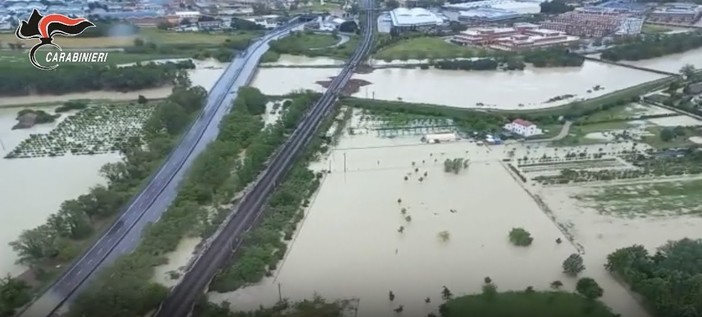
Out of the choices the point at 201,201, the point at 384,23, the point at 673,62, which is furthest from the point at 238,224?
the point at 384,23

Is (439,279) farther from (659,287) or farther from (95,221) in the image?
(95,221)

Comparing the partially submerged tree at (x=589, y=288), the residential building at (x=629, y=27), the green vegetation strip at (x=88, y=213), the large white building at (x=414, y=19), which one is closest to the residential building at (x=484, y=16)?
the large white building at (x=414, y=19)

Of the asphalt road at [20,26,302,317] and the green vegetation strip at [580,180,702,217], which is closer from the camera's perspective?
the asphalt road at [20,26,302,317]

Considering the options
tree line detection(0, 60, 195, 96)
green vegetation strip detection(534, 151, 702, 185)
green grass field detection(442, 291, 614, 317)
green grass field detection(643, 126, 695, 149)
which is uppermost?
tree line detection(0, 60, 195, 96)

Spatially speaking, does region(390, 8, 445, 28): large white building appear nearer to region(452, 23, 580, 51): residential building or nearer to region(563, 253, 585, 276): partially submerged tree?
region(452, 23, 580, 51): residential building

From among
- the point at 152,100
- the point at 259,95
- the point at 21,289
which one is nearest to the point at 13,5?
the point at 152,100

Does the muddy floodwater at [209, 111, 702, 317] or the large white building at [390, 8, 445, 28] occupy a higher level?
the large white building at [390, 8, 445, 28]

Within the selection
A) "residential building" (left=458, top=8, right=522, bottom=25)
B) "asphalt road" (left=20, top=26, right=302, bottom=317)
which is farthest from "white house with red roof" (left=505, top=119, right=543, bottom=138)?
"residential building" (left=458, top=8, right=522, bottom=25)

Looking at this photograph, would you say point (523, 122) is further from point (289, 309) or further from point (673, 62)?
point (673, 62)
